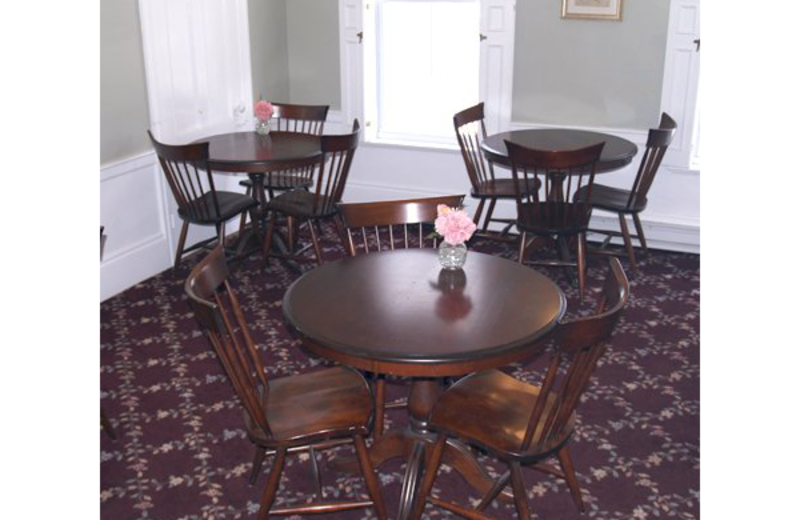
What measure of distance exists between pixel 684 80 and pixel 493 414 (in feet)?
11.3

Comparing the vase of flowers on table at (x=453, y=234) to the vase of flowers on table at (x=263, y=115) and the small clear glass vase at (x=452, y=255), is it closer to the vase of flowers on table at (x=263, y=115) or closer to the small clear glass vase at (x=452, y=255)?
the small clear glass vase at (x=452, y=255)

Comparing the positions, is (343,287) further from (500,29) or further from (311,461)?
(500,29)

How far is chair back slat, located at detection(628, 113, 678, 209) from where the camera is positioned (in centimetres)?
443

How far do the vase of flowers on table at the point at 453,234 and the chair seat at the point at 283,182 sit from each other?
2640mm

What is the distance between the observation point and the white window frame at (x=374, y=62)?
5.42 metres

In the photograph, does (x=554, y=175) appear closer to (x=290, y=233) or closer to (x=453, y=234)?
(x=290, y=233)

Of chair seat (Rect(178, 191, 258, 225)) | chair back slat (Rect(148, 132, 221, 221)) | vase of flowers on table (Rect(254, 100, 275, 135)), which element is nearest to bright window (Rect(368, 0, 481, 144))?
vase of flowers on table (Rect(254, 100, 275, 135))

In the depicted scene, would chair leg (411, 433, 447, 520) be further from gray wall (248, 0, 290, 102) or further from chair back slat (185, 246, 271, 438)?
gray wall (248, 0, 290, 102)

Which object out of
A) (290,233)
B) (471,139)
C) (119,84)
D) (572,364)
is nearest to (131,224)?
(119,84)

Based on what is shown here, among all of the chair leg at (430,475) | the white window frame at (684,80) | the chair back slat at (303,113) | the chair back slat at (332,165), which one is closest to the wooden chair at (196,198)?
the chair back slat at (332,165)

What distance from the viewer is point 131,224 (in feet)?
15.8

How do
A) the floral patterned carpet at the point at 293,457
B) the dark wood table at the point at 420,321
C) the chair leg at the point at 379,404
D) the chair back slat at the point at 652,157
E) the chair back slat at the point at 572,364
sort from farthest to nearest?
the chair back slat at the point at 652,157
the chair leg at the point at 379,404
the floral patterned carpet at the point at 293,457
the dark wood table at the point at 420,321
the chair back slat at the point at 572,364
